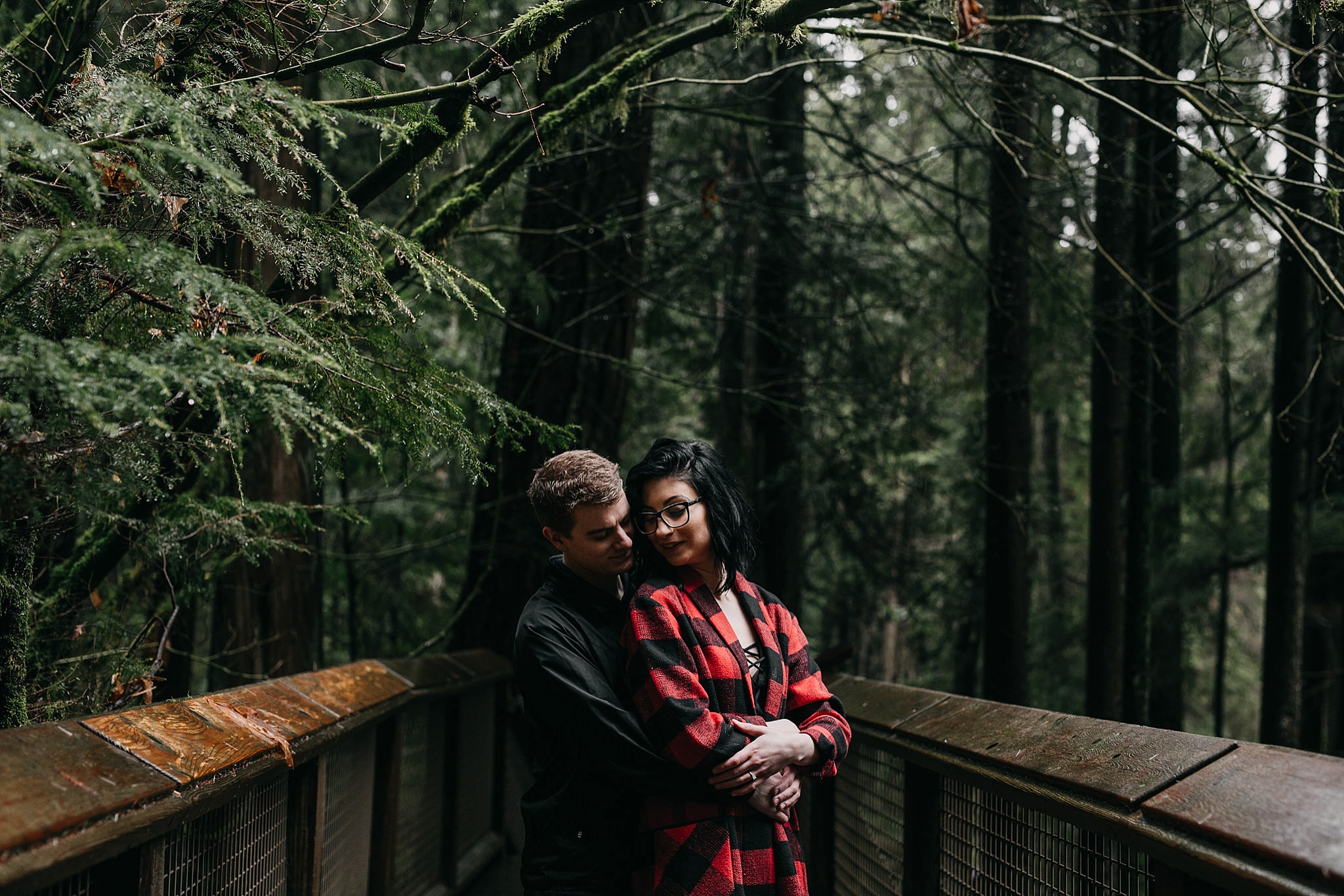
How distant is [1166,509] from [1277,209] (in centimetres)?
682

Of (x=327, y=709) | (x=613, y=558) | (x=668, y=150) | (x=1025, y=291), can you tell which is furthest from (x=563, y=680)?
(x=668, y=150)

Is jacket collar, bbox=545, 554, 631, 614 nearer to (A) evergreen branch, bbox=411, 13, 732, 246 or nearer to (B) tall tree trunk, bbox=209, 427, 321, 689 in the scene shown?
(A) evergreen branch, bbox=411, 13, 732, 246

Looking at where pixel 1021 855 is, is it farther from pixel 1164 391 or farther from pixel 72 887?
pixel 1164 391

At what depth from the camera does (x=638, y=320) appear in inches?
328

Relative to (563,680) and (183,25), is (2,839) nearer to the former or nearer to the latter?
(563,680)

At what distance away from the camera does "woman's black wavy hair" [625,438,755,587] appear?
8.80 feet

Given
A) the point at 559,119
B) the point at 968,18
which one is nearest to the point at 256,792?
the point at 559,119

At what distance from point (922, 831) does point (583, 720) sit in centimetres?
131

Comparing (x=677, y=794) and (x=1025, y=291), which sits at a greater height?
(x=1025, y=291)

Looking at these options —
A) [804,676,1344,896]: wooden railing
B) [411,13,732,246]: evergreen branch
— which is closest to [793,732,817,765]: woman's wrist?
[804,676,1344,896]: wooden railing

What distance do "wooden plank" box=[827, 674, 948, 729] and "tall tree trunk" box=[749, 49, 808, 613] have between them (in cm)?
489

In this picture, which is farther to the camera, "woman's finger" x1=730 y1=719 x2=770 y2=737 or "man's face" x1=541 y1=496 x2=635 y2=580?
"man's face" x1=541 y1=496 x2=635 y2=580

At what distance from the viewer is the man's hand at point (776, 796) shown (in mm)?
2398

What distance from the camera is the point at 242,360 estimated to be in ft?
6.77
